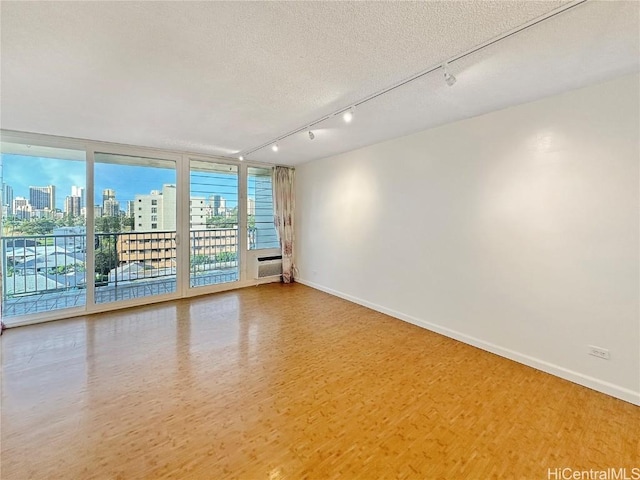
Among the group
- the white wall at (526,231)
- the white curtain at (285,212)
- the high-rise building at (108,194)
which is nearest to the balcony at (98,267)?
the high-rise building at (108,194)

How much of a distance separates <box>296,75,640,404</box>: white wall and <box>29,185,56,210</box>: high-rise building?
14.9 ft

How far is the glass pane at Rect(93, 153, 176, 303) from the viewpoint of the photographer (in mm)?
4176

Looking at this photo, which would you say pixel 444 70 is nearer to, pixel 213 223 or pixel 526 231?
pixel 526 231

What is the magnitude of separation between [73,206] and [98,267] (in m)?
0.94

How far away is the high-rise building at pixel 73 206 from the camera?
12.9ft

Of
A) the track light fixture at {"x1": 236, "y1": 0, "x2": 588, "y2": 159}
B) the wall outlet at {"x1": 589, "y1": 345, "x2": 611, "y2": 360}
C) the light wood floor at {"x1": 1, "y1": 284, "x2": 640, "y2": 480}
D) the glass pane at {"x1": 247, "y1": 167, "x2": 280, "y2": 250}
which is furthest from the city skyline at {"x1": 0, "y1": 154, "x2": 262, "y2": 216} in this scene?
the wall outlet at {"x1": 589, "y1": 345, "x2": 611, "y2": 360}

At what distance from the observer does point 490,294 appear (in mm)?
2967

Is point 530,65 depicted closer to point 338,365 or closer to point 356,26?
point 356,26

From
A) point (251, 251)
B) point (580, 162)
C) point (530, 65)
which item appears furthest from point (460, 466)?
point (251, 251)

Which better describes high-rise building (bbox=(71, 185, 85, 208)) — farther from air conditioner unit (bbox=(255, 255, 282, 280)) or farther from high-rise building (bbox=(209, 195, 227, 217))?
air conditioner unit (bbox=(255, 255, 282, 280))

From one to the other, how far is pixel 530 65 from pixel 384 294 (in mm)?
3052

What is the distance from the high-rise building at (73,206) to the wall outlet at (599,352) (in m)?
6.15

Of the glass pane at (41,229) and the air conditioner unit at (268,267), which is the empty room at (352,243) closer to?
the glass pane at (41,229)

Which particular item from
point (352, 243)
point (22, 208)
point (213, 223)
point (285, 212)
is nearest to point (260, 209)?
point (285, 212)
